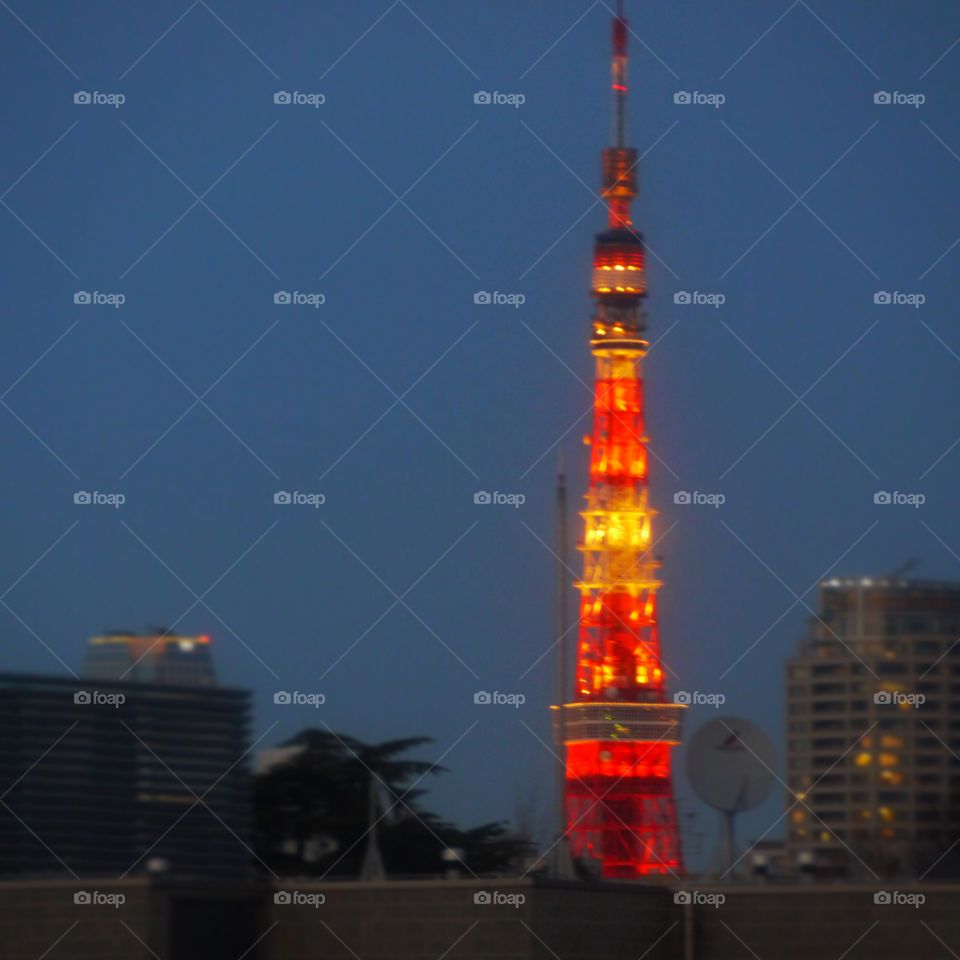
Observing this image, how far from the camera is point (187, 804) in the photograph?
87.7 feet

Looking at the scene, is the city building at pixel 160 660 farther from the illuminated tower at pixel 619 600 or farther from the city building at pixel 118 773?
the illuminated tower at pixel 619 600

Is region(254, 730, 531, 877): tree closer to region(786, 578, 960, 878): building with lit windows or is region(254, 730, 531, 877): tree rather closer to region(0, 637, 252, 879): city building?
region(0, 637, 252, 879): city building

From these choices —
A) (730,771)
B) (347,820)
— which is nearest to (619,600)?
(347,820)

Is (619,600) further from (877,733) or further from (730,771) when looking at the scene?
(730,771)

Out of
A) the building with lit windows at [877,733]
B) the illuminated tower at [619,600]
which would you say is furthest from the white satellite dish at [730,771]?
the illuminated tower at [619,600]

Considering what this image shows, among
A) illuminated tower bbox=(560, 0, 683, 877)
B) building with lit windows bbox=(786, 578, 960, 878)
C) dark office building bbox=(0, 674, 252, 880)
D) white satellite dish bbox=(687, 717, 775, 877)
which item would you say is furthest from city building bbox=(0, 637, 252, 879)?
illuminated tower bbox=(560, 0, 683, 877)

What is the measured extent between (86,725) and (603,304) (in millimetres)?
47836

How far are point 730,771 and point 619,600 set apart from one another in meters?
51.4

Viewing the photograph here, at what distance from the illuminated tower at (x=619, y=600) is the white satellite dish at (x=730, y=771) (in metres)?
26.4

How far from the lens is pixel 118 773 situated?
2723cm

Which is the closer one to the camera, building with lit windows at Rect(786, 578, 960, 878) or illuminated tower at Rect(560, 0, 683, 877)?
building with lit windows at Rect(786, 578, 960, 878)

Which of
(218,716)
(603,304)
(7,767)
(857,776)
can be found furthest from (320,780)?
(603,304)

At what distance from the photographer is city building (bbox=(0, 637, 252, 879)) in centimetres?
2639

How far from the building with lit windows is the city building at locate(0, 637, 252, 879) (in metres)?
6.68
